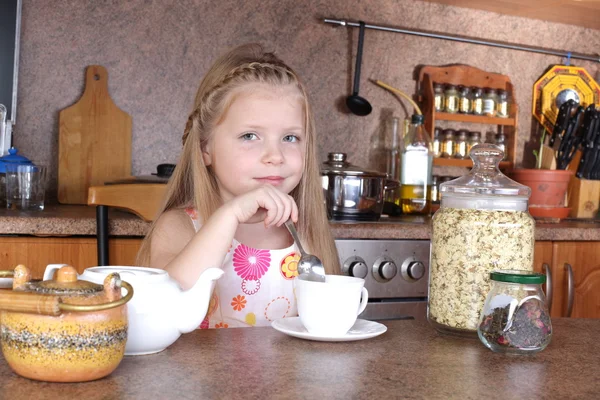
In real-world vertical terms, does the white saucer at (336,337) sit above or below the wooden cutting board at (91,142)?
below

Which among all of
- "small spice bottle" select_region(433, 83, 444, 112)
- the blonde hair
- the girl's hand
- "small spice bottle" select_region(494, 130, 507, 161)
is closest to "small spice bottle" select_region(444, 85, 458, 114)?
"small spice bottle" select_region(433, 83, 444, 112)

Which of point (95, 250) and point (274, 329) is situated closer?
point (274, 329)

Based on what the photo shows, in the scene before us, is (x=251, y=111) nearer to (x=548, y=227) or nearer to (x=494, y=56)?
(x=548, y=227)

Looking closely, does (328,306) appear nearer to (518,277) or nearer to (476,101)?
(518,277)

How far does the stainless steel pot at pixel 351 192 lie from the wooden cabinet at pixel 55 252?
21.8 inches

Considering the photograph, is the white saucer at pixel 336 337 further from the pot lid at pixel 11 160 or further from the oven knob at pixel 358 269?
the pot lid at pixel 11 160

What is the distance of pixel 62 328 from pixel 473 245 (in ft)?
1.57

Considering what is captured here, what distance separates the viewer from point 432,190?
2502 mm

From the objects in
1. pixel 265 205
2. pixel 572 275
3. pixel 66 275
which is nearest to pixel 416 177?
pixel 572 275

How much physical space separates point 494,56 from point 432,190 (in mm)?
578

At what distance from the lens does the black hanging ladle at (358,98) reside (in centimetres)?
238

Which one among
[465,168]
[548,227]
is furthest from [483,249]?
[465,168]

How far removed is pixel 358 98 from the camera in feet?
7.92

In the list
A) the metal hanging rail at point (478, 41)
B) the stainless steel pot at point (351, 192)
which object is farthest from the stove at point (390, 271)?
the metal hanging rail at point (478, 41)
